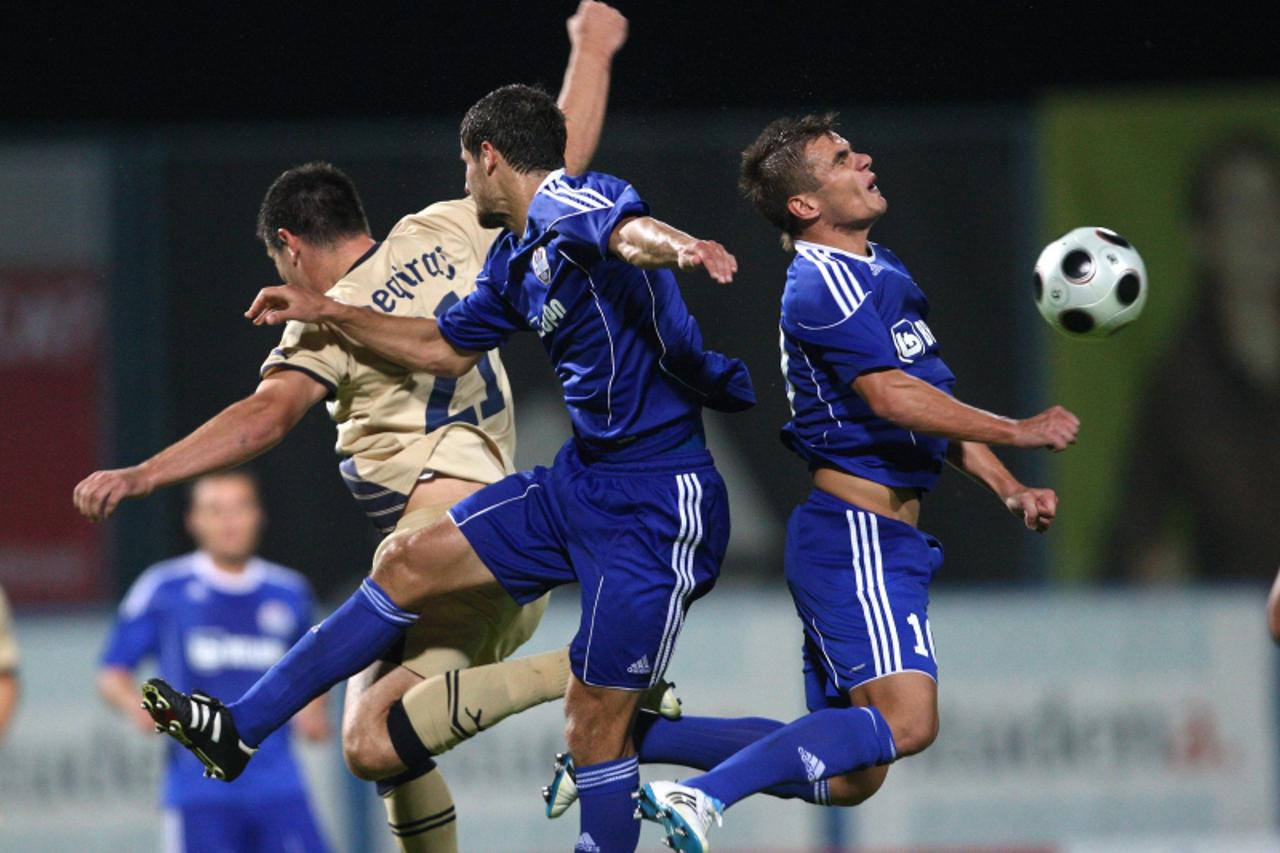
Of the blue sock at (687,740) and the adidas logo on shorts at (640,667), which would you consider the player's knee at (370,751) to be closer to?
the blue sock at (687,740)

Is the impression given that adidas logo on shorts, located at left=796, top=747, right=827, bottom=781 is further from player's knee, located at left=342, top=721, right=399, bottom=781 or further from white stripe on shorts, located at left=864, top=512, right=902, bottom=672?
player's knee, located at left=342, top=721, right=399, bottom=781

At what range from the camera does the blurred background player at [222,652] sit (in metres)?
8.20

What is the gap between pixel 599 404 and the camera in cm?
490

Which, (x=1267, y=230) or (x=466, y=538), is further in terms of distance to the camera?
(x=1267, y=230)

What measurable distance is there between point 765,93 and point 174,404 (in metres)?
4.87

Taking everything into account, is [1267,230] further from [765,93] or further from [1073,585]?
[765,93]

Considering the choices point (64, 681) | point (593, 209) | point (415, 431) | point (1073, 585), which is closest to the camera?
point (593, 209)

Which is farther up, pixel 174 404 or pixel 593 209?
pixel 174 404

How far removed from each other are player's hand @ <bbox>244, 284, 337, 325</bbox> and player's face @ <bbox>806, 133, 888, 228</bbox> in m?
1.32

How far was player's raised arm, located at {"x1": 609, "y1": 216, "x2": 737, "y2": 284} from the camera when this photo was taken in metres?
4.09

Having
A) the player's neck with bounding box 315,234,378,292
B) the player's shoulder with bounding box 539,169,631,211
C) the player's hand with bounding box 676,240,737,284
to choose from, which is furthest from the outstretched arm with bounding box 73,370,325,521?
the player's hand with bounding box 676,240,737,284

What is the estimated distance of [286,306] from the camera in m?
4.98

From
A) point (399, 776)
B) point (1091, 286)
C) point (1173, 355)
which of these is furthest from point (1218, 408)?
point (399, 776)

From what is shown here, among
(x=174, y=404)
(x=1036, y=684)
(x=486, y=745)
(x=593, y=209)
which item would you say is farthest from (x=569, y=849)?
(x=593, y=209)
